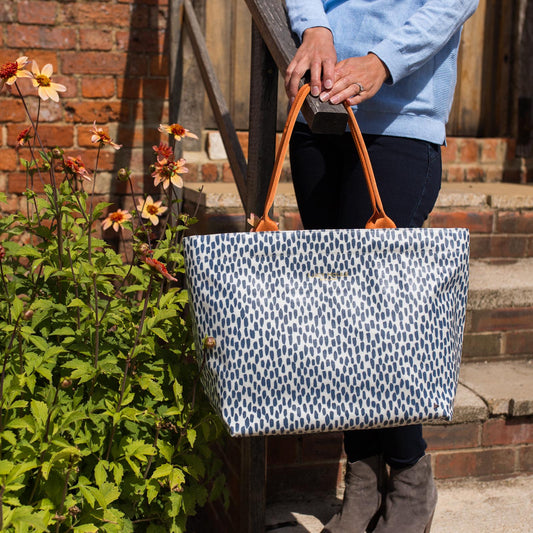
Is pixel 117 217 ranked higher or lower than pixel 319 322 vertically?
higher

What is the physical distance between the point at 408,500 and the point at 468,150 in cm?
254

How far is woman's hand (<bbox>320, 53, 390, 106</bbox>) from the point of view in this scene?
1.39 meters

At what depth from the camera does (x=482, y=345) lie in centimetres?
258

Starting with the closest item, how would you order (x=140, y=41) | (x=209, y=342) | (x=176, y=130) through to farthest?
(x=209, y=342) → (x=176, y=130) → (x=140, y=41)

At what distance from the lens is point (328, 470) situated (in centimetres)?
215

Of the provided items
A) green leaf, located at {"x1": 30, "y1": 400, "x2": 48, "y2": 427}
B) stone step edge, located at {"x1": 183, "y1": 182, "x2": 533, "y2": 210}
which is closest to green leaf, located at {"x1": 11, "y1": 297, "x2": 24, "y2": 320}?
green leaf, located at {"x1": 30, "y1": 400, "x2": 48, "y2": 427}

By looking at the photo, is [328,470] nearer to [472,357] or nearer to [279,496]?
[279,496]

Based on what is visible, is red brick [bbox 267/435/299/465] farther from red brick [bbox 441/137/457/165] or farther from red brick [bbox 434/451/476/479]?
red brick [bbox 441/137/457/165]

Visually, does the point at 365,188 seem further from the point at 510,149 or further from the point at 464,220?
the point at 510,149

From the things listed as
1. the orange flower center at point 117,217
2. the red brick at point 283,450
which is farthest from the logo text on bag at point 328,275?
the red brick at point 283,450

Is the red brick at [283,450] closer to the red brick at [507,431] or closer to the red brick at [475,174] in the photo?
the red brick at [507,431]

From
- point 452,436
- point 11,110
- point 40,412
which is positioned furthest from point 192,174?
point 40,412

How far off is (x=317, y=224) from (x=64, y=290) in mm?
620

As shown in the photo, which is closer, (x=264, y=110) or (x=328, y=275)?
(x=328, y=275)
